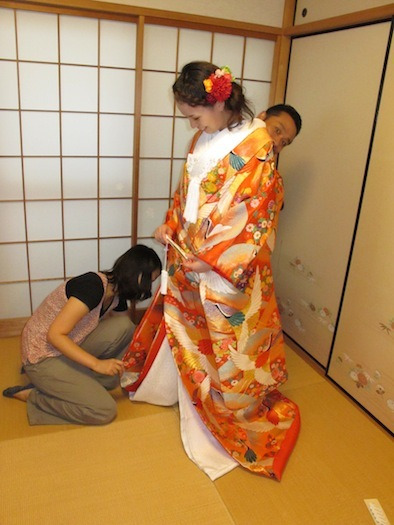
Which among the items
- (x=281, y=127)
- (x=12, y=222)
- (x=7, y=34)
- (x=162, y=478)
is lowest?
(x=162, y=478)

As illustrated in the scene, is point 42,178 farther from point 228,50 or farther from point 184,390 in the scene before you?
point 184,390

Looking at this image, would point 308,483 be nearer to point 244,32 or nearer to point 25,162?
point 25,162

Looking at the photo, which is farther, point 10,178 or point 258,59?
point 258,59

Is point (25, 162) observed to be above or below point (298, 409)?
above

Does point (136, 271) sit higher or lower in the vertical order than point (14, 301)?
higher

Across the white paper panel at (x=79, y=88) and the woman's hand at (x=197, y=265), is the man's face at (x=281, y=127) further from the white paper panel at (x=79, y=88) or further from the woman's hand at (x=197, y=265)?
the white paper panel at (x=79, y=88)

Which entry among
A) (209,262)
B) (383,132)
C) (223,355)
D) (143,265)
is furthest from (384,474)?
(383,132)

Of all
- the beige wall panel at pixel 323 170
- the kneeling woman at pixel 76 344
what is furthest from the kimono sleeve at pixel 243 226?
the beige wall panel at pixel 323 170

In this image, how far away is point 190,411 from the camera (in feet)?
7.39

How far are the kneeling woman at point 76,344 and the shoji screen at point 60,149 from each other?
2.62 ft

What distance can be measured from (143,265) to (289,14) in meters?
1.97

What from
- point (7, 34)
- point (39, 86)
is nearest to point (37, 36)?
point (7, 34)

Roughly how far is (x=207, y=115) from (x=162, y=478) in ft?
5.02

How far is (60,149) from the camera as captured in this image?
9.34ft
